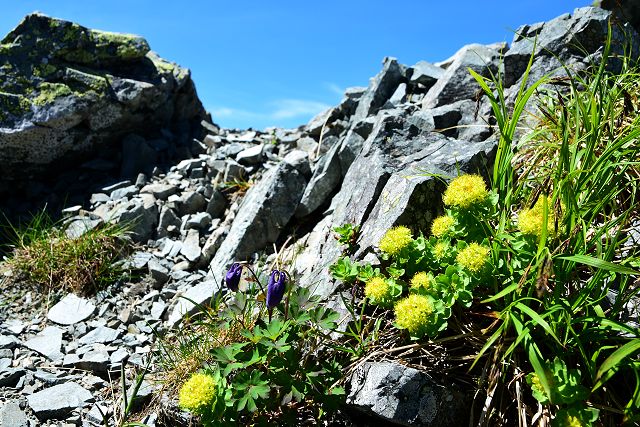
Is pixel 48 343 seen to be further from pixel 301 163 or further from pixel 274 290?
pixel 301 163

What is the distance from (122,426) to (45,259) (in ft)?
12.7

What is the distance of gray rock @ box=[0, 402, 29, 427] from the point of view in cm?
442

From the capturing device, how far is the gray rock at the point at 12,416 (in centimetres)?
442

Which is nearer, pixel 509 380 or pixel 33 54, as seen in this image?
pixel 509 380

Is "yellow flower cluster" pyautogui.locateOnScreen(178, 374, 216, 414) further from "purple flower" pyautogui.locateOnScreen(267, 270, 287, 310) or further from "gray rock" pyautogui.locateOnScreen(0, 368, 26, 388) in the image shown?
"gray rock" pyautogui.locateOnScreen(0, 368, 26, 388)

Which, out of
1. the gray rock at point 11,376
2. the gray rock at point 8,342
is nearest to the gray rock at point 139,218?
the gray rock at point 8,342

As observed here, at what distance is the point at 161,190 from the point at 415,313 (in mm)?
6049

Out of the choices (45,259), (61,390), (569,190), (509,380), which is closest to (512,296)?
(509,380)

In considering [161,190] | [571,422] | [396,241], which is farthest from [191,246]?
[571,422]

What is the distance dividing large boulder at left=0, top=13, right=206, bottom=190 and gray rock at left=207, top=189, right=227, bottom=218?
2432 millimetres

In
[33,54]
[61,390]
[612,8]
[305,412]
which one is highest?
[612,8]

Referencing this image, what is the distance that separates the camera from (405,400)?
352cm

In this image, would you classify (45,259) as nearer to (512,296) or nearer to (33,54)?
(33,54)

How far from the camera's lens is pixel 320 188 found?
6.66 metres
